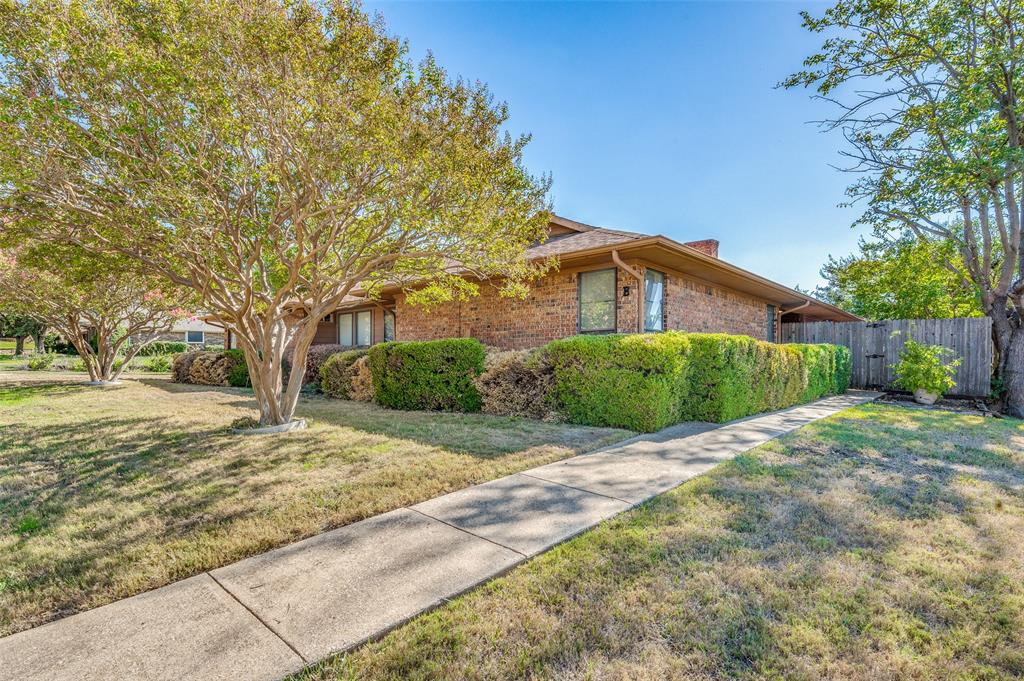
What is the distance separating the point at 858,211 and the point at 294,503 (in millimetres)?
14950

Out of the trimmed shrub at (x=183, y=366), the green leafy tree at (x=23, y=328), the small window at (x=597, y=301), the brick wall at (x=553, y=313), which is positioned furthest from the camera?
the green leafy tree at (x=23, y=328)

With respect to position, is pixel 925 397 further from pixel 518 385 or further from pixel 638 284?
pixel 518 385

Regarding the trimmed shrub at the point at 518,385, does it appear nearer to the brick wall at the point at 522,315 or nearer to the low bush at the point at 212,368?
the brick wall at the point at 522,315

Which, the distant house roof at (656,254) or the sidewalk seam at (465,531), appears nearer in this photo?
the sidewalk seam at (465,531)

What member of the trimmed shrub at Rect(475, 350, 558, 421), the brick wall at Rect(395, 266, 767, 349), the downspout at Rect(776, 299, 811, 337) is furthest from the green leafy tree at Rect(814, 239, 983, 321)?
the trimmed shrub at Rect(475, 350, 558, 421)

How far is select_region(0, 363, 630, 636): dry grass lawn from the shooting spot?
2723 mm

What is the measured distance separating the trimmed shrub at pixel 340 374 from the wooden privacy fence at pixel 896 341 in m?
15.8

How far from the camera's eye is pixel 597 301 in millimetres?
10172

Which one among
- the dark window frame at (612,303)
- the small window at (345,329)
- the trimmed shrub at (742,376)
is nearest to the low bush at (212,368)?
the small window at (345,329)

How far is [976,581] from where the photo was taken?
8.31 feet

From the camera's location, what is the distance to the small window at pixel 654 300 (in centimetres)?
983

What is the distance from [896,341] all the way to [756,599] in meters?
16.3

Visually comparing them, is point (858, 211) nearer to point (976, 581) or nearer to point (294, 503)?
point (976, 581)

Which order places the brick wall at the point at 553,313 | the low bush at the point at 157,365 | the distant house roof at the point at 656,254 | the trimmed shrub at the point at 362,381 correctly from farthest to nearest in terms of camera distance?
the low bush at the point at 157,365
the trimmed shrub at the point at 362,381
the brick wall at the point at 553,313
the distant house roof at the point at 656,254
